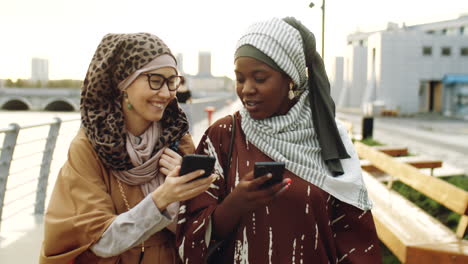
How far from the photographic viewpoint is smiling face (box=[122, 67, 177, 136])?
6.28 ft

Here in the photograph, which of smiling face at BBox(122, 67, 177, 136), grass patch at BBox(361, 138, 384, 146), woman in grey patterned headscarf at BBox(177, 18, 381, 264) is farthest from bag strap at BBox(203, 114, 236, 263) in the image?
grass patch at BBox(361, 138, 384, 146)

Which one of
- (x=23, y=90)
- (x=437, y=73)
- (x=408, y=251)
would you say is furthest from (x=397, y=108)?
(x=23, y=90)

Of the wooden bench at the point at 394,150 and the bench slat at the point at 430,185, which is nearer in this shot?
the bench slat at the point at 430,185

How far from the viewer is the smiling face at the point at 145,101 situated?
6.28 feet

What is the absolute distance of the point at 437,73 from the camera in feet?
137

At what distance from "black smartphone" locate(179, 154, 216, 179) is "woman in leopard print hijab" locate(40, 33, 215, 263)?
83 millimetres

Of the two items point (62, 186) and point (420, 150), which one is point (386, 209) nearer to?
point (62, 186)

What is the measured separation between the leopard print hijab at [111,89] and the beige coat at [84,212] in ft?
0.25

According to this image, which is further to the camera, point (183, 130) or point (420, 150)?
point (420, 150)

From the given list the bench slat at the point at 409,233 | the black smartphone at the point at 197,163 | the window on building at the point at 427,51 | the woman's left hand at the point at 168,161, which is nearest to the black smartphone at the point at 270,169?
the black smartphone at the point at 197,163

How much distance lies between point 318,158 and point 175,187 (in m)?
0.68

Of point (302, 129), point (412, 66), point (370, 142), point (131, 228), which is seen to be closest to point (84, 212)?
point (131, 228)

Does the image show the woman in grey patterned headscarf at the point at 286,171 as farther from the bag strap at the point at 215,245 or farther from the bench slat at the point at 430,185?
the bench slat at the point at 430,185

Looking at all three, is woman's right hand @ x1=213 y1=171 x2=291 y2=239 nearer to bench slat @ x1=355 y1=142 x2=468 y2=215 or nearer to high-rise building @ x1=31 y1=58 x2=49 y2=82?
bench slat @ x1=355 y1=142 x2=468 y2=215
